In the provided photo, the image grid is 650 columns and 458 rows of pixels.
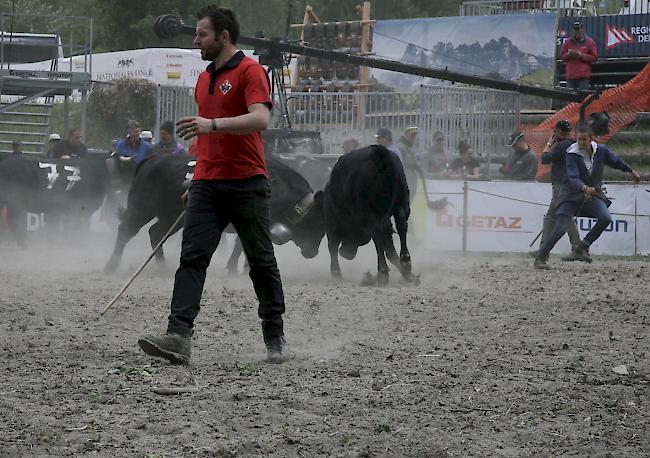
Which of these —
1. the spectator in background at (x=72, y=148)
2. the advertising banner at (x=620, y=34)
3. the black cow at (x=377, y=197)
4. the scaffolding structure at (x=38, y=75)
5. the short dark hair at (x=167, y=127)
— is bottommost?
the black cow at (x=377, y=197)

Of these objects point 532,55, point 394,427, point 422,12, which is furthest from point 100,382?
point 422,12

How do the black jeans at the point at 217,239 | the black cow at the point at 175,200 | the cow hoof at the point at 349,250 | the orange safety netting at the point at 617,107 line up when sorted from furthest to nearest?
the orange safety netting at the point at 617,107 < the cow hoof at the point at 349,250 < the black cow at the point at 175,200 < the black jeans at the point at 217,239

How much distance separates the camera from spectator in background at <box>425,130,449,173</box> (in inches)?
746

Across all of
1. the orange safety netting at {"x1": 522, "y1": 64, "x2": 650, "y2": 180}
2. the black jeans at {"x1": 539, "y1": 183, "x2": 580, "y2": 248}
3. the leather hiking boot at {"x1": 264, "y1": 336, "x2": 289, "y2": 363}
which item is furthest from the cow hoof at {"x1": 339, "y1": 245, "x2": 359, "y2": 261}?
the orange safety netting at {"x1": 522, "y1": 64, "x2": 650, "y2": 180}

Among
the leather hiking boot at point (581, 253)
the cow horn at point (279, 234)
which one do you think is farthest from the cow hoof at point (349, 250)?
the leather hiking boot at point (581, 253)

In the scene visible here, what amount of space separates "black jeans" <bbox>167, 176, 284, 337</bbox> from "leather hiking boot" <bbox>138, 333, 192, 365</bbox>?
0.21 feet

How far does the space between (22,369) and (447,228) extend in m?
12.5

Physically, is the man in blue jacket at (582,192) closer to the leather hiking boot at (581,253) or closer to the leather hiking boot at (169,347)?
the leather hiking boot at (581,253)

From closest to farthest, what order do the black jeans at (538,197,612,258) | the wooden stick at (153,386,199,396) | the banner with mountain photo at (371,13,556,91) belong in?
1. the wooden stick at (153,386,199,396)
2. the black jeans at (538,197,612,258)
3. the banner with mountain photo at (371,13,556,91)

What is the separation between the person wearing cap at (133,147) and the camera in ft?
54.6

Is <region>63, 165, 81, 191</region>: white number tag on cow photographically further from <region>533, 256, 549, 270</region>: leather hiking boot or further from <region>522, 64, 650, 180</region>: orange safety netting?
<region>533, 256, 549, 270</region>: leather hiking boot

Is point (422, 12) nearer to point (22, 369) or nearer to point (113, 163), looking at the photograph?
point (113, 163)

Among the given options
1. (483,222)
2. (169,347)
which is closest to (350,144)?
(483,222)

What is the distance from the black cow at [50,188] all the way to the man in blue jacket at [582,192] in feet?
25.6
